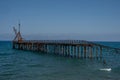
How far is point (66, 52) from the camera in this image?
58.6 meters

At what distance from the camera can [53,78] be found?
2962cm

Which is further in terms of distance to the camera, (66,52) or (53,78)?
(66,52)

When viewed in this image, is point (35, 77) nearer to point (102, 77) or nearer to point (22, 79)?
point (22, 79)

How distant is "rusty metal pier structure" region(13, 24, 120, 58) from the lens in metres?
51.0

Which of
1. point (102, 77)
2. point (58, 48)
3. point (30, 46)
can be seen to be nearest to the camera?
point (102, 77)

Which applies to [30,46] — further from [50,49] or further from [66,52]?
[66,52]

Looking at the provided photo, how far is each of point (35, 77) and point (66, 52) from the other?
2867 centimetres

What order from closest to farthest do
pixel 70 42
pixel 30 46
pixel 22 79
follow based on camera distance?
pixel 22 79 → pixel 70 42 → pixel 30 46

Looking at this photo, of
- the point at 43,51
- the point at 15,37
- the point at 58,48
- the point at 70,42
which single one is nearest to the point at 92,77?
the point at 70,42

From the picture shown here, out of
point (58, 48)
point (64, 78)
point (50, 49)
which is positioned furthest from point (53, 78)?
point (50, 49)

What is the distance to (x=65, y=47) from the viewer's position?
59531mm

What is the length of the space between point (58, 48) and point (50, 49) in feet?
47.9

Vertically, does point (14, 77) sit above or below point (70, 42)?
below

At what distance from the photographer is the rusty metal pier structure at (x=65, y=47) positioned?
51037mm
